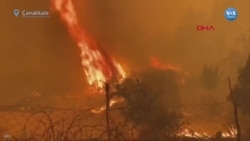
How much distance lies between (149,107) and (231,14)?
85 cm

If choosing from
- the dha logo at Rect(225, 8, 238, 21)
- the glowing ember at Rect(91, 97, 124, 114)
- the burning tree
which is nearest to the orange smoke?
the burning tree

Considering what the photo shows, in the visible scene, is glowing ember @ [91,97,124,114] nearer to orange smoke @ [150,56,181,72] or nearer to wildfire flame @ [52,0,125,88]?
wildfire flame @ [52,0,125,88]

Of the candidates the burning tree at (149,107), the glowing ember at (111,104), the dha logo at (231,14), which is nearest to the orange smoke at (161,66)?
the burning tree at (149,107)

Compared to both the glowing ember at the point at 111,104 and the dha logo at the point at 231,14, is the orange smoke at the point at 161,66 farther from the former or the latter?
the dha logo at the point at 231,14

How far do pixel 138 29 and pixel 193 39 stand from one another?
381mm

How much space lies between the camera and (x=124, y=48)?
4004 millimetres

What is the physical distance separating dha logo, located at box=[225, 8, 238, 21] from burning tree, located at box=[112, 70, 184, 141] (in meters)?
0.56

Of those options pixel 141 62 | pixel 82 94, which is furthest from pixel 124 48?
pixel 82 94

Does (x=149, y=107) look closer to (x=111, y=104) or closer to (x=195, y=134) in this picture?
(x=111, y=104)

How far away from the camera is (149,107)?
13.0 feet

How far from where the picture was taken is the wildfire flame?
3973 mm

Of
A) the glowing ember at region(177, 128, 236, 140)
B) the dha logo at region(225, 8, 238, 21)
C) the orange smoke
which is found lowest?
the glowing ember at region(177, 128, 236, 140)

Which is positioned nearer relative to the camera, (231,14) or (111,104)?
(111,104)

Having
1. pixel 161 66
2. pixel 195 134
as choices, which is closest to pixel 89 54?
pixel 161 66
